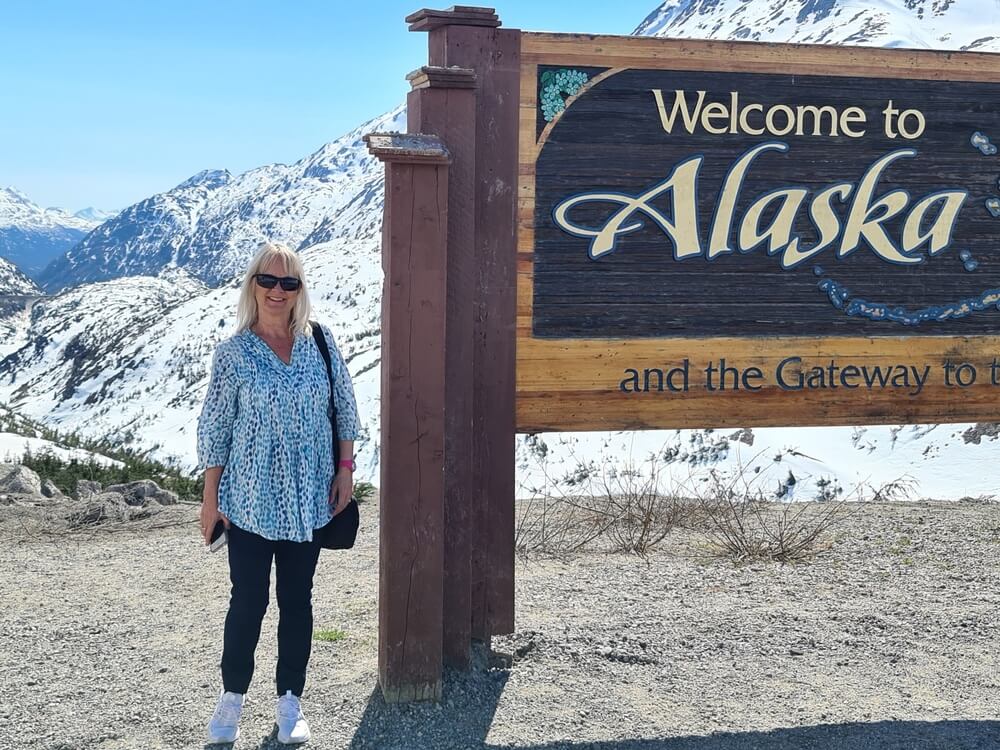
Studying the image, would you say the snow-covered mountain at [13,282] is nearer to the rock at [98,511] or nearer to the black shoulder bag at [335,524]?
the rock at [98,511]

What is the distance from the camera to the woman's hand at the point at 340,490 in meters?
3.62

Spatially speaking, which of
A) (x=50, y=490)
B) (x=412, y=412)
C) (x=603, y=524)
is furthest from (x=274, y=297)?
(x=50, y=490)

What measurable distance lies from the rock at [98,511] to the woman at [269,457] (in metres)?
4.56

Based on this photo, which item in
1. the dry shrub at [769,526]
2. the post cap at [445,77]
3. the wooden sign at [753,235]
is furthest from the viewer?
the dry shrub at [769,526]

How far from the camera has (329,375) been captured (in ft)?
12.0

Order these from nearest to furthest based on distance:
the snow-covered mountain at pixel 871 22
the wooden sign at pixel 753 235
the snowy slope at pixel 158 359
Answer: the wooden sign at pixel 753 235
the snowy slope at pixel 158 359
the snow-covered mountain at pixel 871 22

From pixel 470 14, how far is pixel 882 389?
2.39 meters

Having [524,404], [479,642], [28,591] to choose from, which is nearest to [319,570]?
[28,591]

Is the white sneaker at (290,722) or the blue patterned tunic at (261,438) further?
the white sneaker at (290,722)

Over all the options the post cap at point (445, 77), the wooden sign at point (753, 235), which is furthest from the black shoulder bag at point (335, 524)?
the post cap at point (445, 77)

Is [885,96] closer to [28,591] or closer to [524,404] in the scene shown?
[524,404]

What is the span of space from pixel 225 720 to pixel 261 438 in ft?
3.45

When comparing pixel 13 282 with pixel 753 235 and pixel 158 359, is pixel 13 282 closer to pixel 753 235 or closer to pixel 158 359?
pixel 158 359

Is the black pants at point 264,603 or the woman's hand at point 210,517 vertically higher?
the woman's hand at point 210,517
